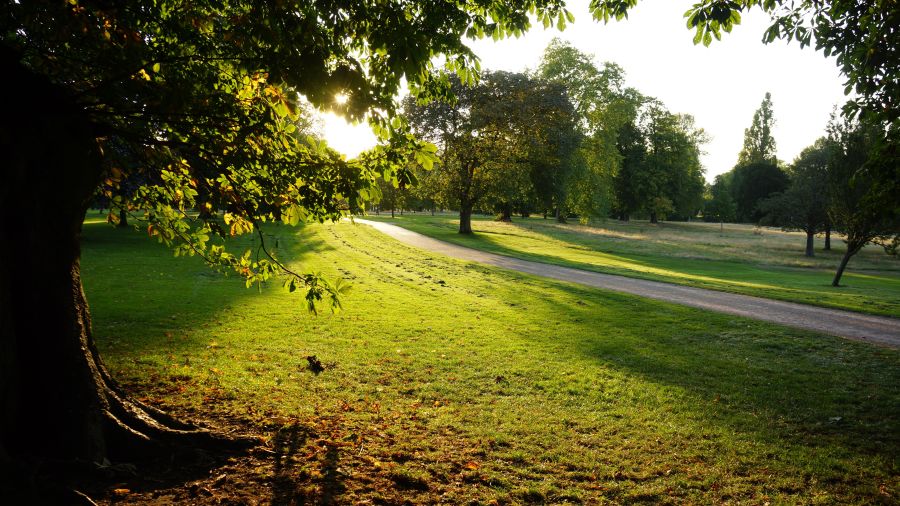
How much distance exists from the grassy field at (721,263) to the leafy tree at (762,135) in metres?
49.7

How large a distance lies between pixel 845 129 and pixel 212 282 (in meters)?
35.5

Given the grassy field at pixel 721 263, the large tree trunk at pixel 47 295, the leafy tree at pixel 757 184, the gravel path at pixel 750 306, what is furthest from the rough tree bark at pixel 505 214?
the large tree trunk at pixel 47 295

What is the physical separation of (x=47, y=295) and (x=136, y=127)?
189cm

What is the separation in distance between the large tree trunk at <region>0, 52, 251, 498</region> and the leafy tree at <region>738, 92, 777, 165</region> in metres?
111

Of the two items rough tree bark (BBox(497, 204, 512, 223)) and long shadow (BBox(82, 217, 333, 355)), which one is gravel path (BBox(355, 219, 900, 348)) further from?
rough tree bark (BBox(497, 204, 512, 223))

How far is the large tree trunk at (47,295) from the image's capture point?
4.20 m

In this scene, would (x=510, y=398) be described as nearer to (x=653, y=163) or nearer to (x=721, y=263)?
(x=721, y=263)

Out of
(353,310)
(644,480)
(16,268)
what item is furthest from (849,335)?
(16,268)

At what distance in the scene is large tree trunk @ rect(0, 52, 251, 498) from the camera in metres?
4.20

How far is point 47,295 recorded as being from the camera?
14.9 ft

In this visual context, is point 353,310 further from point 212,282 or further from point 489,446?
point 489,446

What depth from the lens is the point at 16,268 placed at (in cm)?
438

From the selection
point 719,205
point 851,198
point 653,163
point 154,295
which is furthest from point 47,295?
point 719,205

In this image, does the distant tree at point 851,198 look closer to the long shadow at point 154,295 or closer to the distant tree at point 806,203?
the distant tree at point 806,203
